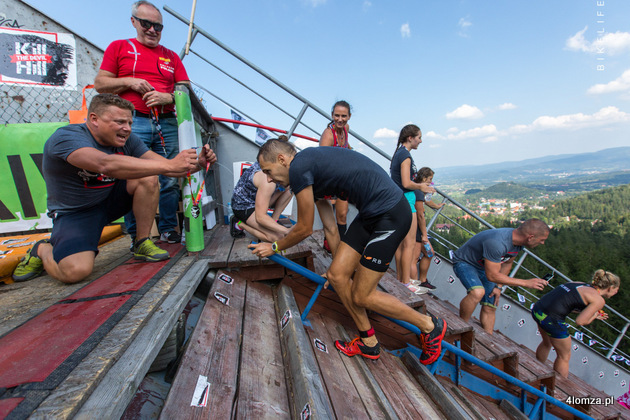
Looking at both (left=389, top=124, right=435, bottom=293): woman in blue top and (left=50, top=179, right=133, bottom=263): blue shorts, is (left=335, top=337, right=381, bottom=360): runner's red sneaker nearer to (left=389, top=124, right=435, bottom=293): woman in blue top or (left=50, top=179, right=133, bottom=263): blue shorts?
(left=389, top=124, right=435, bottom=293): woman in blue top

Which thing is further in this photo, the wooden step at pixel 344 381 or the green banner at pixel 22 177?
the green banner at pixel 22 177

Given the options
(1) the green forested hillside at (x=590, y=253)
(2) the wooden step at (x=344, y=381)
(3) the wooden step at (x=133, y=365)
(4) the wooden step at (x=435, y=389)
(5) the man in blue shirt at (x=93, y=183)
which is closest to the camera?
(3) the wooden step at (x=133, y=365)

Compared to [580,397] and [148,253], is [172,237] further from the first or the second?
[580,397]

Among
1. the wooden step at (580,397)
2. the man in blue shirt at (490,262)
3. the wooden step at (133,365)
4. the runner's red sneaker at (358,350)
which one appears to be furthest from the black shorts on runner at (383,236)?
the wooden step at (580,397)

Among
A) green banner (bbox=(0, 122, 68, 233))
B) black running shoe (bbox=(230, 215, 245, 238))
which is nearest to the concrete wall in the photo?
green banner (bbox=(0, 122, 68, 233))

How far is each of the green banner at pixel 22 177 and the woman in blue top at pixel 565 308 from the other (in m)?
7.21

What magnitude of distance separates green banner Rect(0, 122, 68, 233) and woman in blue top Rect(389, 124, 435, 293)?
462cm

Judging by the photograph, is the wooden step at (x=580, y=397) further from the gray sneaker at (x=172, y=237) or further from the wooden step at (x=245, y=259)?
the gray sneaker at (x=172, y=237)

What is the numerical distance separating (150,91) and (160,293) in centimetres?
188

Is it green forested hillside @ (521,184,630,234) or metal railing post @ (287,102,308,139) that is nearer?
metal railing post @ (287,102,308,139)

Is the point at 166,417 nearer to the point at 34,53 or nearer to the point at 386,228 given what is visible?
the point at 386,228

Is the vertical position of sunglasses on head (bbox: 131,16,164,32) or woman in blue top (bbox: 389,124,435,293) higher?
sunglasses on head (bbox: 131,16,164,32)

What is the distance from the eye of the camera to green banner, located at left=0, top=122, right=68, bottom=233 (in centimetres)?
358

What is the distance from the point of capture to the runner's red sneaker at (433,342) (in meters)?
2.45
